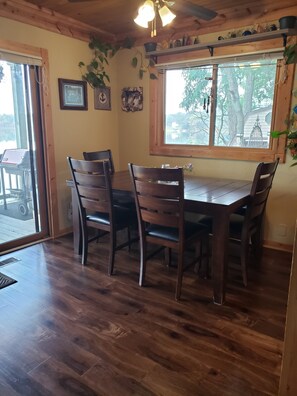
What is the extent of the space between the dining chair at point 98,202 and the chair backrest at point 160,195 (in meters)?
0.34

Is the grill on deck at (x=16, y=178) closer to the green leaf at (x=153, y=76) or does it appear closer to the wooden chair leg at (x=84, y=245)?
the wooden chair leg at (x=84, y=245)

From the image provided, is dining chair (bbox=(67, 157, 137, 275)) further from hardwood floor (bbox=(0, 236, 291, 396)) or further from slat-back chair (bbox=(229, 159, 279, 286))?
slat-back chair (bbox=(229, 159, 279, 286))

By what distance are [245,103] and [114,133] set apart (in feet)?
6.03

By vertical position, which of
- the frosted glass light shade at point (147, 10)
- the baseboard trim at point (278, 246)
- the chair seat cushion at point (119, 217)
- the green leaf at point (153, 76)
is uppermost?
the frosted glass light shade at point (147, 10)

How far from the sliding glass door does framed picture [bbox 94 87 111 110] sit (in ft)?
2.78

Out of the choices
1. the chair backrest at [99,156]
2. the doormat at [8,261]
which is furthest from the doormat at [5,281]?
the chair backrest at [99,156]

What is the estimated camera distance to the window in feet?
10.5

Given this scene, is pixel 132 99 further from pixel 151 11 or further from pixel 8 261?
pixel 8 261

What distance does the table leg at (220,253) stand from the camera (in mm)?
2202

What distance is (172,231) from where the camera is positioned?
244cm

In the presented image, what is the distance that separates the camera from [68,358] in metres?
1.77

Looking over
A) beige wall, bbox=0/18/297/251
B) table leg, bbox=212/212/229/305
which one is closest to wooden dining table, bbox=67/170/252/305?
table leg, bbox=212/212/229/305

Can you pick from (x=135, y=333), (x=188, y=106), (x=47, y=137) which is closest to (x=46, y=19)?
(x=47, y=137)

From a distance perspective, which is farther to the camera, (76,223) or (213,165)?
(213,165)
